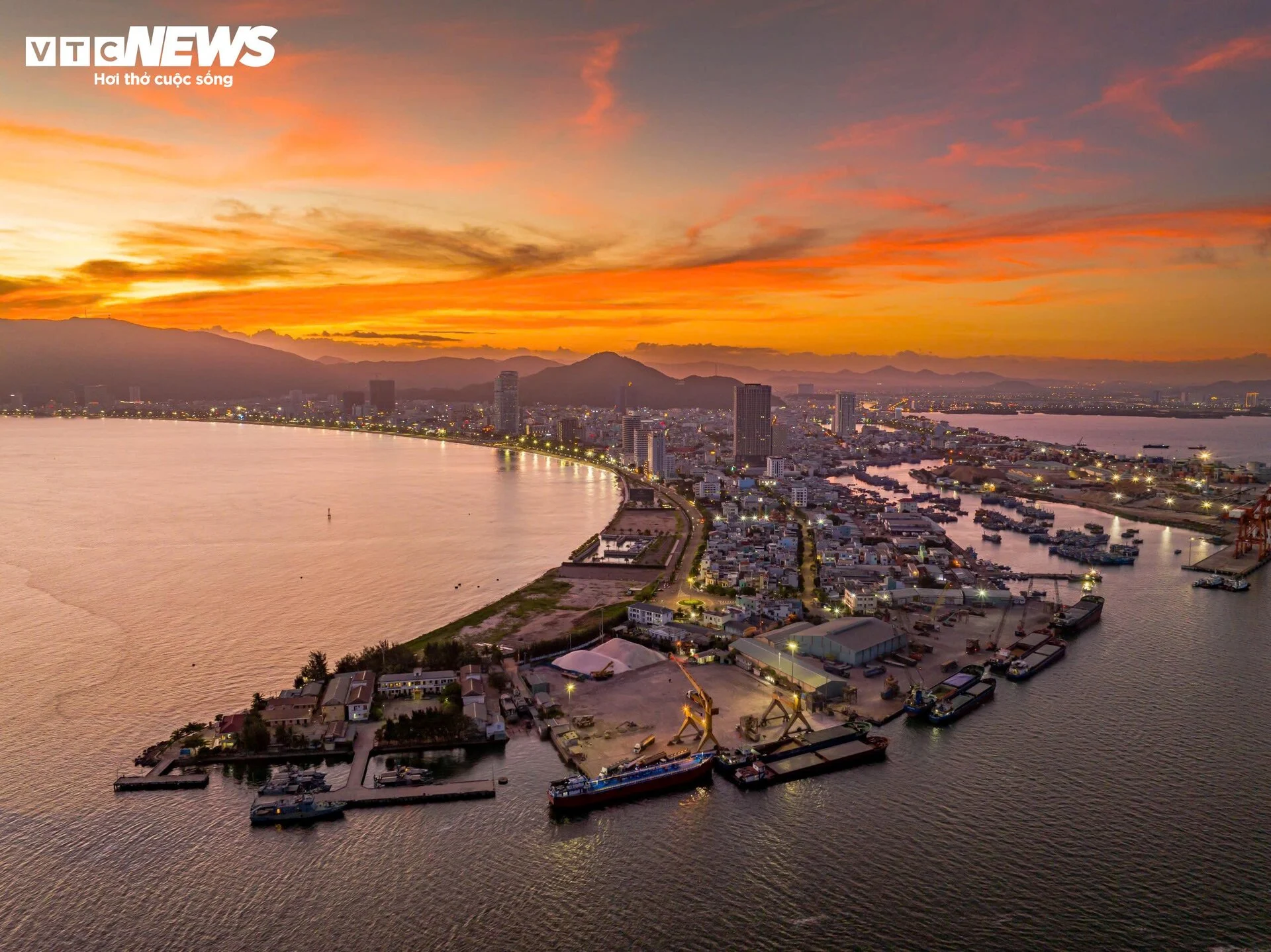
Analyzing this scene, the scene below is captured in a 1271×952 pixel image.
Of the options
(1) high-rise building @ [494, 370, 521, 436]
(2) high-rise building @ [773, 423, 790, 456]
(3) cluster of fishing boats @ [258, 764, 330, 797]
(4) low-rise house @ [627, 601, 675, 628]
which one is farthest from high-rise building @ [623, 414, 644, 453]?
(3) cluster of fishing boats @ [258, 764, 330, 797]

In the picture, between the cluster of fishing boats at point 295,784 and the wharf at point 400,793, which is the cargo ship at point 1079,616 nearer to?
the wharf at point 400,793

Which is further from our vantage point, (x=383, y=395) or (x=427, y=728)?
(x=383, y=395)

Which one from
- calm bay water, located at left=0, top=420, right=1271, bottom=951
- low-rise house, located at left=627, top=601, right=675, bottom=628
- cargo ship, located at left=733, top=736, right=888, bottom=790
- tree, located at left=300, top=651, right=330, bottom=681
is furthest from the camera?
low-rise house, located at left=627, top=601, right=675, bottom=628

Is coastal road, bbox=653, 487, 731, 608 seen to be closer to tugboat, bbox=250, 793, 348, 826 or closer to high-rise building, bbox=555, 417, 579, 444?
tugboat, bbox=250, 793, 348, 826

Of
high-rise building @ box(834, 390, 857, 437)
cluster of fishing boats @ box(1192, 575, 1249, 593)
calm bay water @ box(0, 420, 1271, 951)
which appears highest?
high-rise building @ box(834, 390, 857, 437)

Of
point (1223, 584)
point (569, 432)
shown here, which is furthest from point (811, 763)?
point (569, 432)

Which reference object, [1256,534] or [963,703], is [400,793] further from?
[1256,534]
